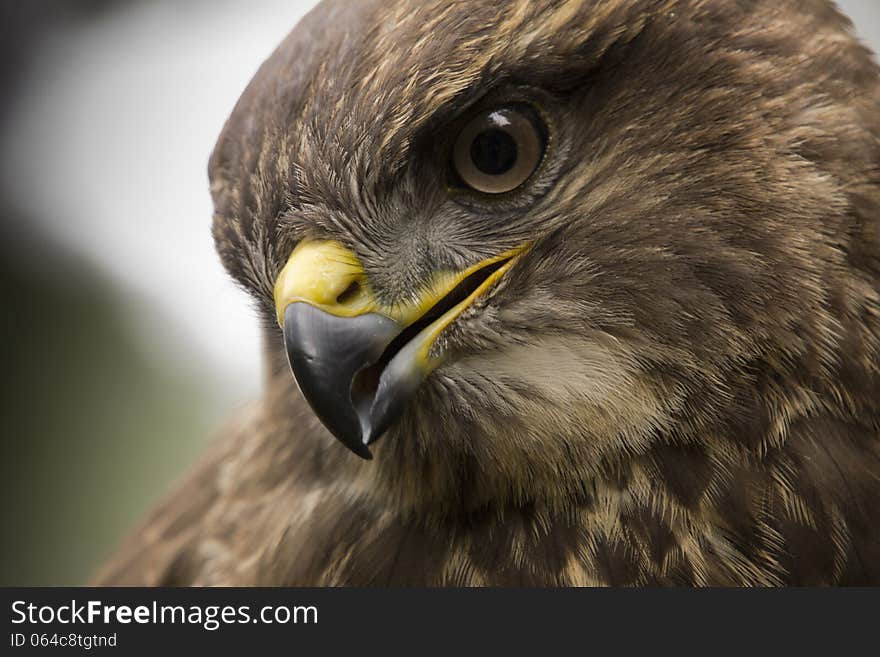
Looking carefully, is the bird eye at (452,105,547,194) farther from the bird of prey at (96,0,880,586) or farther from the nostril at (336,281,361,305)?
the nostril at (336,281,361,305)

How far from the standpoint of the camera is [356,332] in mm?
1529

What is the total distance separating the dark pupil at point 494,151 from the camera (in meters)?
1.58

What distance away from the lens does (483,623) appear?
158 cm

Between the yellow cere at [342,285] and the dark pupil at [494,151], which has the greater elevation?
the dark pupil at [494,151]

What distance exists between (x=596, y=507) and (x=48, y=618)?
2.99ft

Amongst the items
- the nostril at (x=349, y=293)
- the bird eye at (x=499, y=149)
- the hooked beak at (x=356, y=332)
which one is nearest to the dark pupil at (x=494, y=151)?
the bird eye at (x=499, y=149)

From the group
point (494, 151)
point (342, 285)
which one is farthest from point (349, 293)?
point (494, 151)

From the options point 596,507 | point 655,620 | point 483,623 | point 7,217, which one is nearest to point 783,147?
point 596,507

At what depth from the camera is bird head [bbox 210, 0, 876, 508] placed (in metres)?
1.55

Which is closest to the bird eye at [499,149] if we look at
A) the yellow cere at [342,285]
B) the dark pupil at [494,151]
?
the dark pupil at [494,151]

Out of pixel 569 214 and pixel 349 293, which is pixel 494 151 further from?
pixel 349 293

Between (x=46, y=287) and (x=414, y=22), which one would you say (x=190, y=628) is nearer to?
(x=414, y=22)

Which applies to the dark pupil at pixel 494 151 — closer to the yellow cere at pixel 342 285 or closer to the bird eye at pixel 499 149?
the bird eye at pixel 499 149

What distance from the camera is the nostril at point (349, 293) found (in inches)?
61.4
